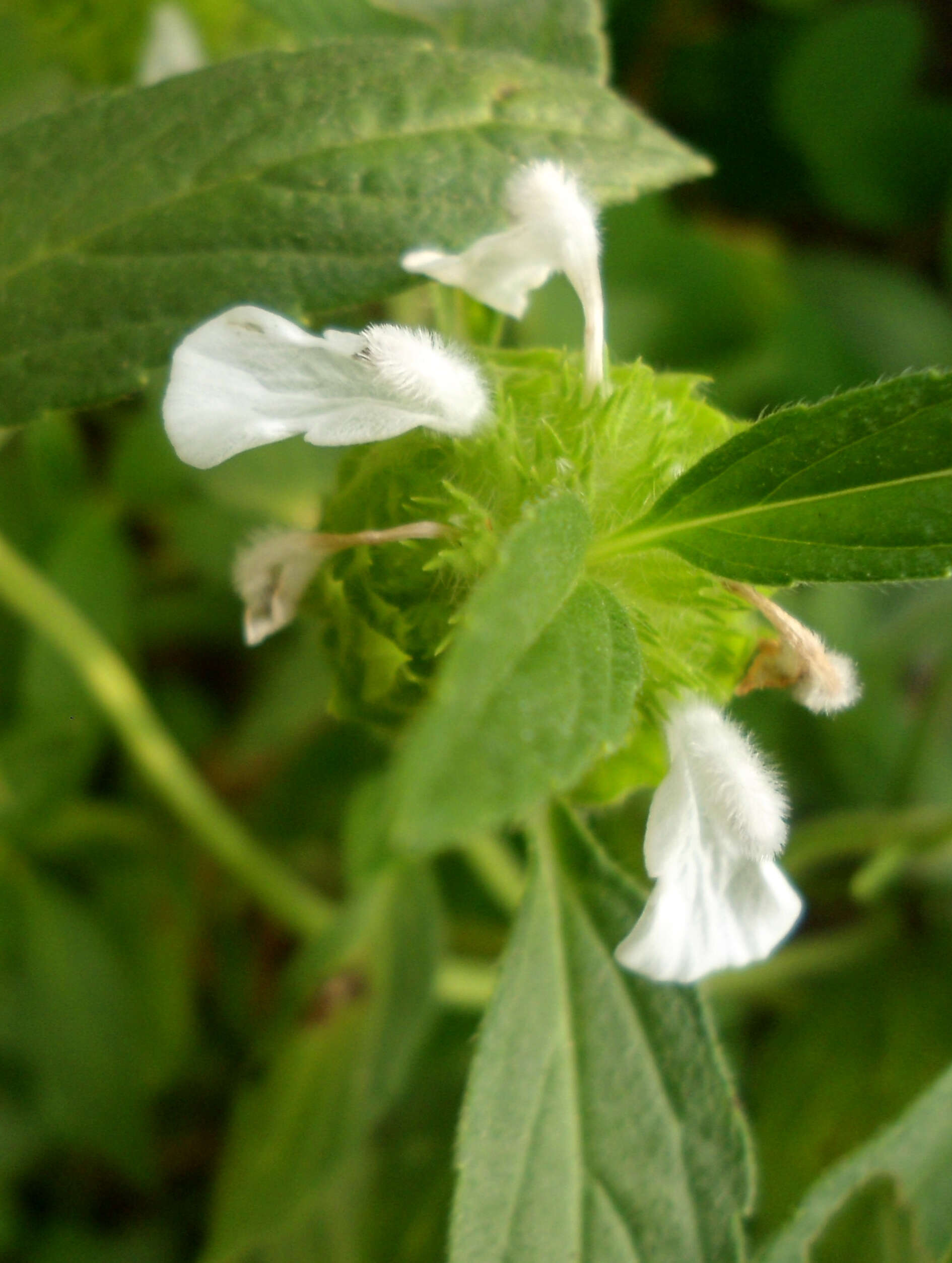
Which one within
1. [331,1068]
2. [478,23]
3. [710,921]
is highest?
[478,23]

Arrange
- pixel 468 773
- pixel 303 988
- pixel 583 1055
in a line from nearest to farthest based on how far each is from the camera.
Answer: pixel 468 773, pixel 583 1055, pixel 303 988

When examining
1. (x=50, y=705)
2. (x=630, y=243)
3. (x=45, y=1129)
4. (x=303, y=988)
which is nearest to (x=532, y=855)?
(x=303, y=988)

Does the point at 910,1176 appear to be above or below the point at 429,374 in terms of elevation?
below

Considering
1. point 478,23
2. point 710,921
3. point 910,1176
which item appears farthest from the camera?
point 478,23

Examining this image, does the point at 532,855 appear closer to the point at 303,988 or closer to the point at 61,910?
the point at 303,988

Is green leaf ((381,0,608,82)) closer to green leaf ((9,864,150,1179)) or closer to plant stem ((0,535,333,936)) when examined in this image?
plant stem ((0,535,333,936))

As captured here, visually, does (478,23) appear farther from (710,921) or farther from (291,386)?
(710,921)

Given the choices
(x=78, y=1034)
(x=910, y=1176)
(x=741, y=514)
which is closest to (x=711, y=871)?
(x=741, y=514)
